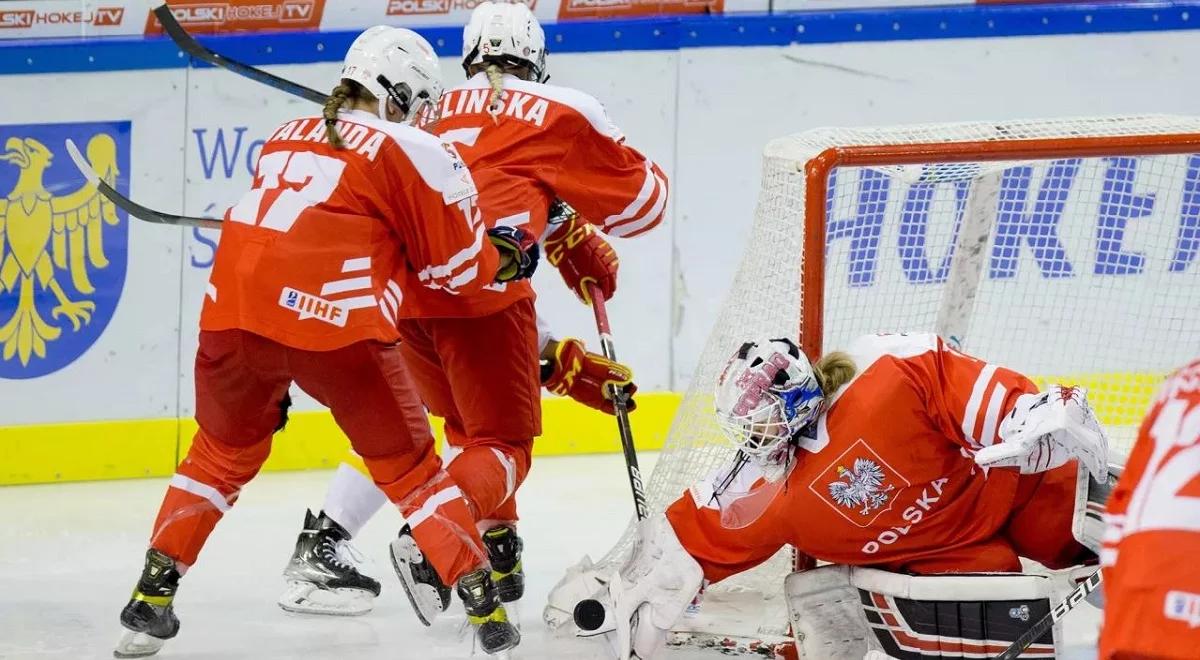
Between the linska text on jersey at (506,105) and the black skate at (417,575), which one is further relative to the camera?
the linska text on jersey at (506,105)

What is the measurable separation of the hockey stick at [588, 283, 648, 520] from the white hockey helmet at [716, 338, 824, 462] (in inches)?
31.9

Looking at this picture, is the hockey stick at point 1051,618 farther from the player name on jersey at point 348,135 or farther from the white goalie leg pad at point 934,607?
the player name on jersey at point 348,135

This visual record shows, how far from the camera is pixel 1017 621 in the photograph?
2955mm

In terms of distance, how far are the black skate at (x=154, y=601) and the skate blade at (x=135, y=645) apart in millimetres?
31

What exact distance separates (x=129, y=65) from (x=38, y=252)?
0.56 m

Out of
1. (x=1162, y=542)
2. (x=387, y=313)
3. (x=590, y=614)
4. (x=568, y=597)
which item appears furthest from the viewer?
(x=568, y=597)

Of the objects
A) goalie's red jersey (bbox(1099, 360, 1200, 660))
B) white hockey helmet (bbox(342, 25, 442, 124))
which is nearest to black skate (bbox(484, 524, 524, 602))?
white hockey helmet (bbox(342, 25, 442, 124))

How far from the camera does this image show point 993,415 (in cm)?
296

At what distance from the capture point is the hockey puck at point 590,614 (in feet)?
10.5

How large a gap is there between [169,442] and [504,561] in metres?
1.55

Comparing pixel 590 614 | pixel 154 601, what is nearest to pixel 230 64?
pixel 154 601

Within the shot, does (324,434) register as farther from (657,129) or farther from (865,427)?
(865,427)

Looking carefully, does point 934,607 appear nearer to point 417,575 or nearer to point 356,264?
point 417,575

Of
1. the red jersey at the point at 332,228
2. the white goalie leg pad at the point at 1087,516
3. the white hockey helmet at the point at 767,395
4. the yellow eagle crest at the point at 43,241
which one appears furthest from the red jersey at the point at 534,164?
the yellow eagle crest at the point at 43,241
